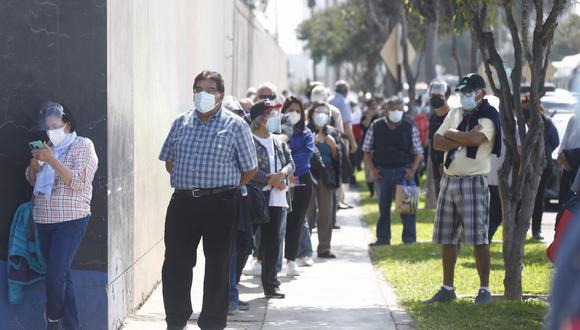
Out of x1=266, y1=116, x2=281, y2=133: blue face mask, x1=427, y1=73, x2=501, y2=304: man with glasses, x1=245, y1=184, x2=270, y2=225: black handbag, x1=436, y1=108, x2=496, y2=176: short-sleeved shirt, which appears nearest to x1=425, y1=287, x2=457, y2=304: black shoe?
x1=427, y1=73, x2=501, y2=304: man with glasses

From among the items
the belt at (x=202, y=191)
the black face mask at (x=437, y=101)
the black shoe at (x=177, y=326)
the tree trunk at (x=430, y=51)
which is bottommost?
the black shoe at (x=177, y=326)

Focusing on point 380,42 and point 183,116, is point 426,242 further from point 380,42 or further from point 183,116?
point 380,42

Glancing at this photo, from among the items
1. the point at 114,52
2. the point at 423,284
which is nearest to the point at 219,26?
the point at 423,284

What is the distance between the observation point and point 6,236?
811cm

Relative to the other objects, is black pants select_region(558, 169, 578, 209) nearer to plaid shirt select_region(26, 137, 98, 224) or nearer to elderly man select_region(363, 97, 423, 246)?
elderly man select_region(363, 97, 423, 246)

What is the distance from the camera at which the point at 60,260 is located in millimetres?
7727

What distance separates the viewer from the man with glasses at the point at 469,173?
9789mm

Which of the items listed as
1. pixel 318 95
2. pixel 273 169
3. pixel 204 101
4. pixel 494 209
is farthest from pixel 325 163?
pixel 204 101

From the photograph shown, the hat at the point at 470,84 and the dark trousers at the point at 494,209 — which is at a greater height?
→ the hat at the point at 470,84

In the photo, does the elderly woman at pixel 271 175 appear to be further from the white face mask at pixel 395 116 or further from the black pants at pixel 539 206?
the black pants at pixel 539 206

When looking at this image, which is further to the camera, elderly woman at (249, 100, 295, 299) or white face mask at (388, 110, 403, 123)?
white face mask at (388, 110, 403, 123)

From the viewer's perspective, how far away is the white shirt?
34.0 feet

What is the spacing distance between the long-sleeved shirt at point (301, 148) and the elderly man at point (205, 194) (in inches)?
142

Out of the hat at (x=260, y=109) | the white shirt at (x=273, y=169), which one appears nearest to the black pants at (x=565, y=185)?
the white shirt at (x=273, y=169)
